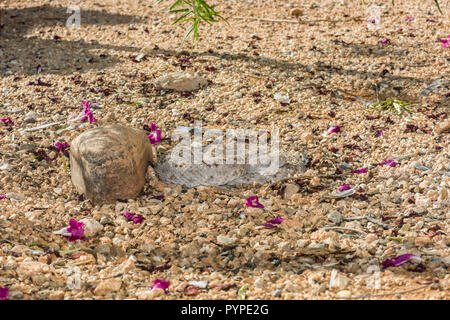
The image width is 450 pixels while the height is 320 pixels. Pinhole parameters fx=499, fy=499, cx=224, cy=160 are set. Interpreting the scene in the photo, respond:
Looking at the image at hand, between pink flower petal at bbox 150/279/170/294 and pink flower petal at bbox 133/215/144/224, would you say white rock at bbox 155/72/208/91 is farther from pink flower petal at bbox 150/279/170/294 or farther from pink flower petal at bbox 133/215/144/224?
pink flower petal at bbox 150/279/170/294

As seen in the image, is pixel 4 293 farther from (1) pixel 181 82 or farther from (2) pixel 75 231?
(1) pixel 181 82

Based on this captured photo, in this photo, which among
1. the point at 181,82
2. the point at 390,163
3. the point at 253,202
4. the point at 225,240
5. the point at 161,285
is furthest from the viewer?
the point at 181,82

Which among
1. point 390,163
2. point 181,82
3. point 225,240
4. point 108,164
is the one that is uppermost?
point 181,82

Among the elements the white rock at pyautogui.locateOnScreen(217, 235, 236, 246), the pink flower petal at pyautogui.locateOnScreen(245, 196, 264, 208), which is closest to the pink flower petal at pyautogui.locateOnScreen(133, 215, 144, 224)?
the white rock at pyautogui.locateOnScreen(217, 235, 236, 246)

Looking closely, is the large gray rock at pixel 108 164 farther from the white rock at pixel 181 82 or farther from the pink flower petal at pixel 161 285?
the white rock at pixel 181 82

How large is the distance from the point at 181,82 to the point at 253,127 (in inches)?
42.9

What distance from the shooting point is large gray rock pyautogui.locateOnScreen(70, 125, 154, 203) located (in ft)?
11.3

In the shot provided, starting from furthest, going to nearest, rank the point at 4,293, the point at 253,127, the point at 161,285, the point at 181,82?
the point at 181,82
the point at 253,127
the point at 161,285
the point at 4,293

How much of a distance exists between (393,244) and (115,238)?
5.66ft

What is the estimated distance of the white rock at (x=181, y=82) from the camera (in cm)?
514

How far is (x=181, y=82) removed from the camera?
202 inches

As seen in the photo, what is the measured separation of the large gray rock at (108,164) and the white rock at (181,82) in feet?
5.17

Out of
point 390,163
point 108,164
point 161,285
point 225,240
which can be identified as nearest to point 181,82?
point 108,164

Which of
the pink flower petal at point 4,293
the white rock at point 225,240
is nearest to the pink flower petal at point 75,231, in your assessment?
the pink flower petal at point 4,293
